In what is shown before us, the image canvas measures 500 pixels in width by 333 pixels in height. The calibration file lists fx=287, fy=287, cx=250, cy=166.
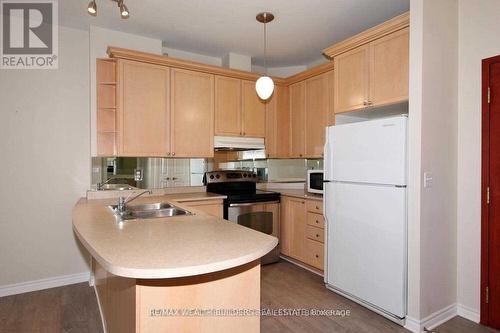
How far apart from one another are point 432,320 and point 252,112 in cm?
291

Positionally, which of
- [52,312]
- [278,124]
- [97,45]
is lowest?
[52,312]

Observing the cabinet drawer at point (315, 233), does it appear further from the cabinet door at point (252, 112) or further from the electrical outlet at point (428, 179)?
the cabinet door at point (252, 112)

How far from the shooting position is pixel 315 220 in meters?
3.27

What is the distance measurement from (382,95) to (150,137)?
2.40 meters

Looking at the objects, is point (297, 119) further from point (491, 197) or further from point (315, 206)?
point (491, 197)

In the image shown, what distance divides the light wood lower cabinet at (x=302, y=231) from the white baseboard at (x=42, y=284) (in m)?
2.36

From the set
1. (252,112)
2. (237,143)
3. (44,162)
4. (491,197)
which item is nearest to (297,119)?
(252,112)

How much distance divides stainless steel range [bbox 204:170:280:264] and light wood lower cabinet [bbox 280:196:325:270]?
114 mm

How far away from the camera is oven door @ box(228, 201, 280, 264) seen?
3.42 meters

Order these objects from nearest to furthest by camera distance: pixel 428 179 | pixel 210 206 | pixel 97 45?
pixel 428 179
pixel 97 45
pixel 210 206

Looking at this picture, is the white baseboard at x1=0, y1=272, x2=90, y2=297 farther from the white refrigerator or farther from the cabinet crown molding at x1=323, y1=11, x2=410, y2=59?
the cabinet crown molding at x1=323, y1=11, x2=410, y2=59

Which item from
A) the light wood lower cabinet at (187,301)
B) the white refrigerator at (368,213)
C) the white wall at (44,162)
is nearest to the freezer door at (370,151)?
the white refrigerator at (368,213)

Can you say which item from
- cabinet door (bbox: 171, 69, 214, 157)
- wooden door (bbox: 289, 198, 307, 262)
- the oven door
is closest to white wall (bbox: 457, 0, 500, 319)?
wooden door (bbox: 289, 198, 307, 262)

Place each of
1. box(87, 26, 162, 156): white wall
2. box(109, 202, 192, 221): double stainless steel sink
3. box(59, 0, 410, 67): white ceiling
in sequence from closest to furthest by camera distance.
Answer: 1. box(109, 202, 192, 221): double stainless steel sink
2. box(59, 0, 410, 67): white ceiling
3. box(87, 26, 162, 156): white wall
